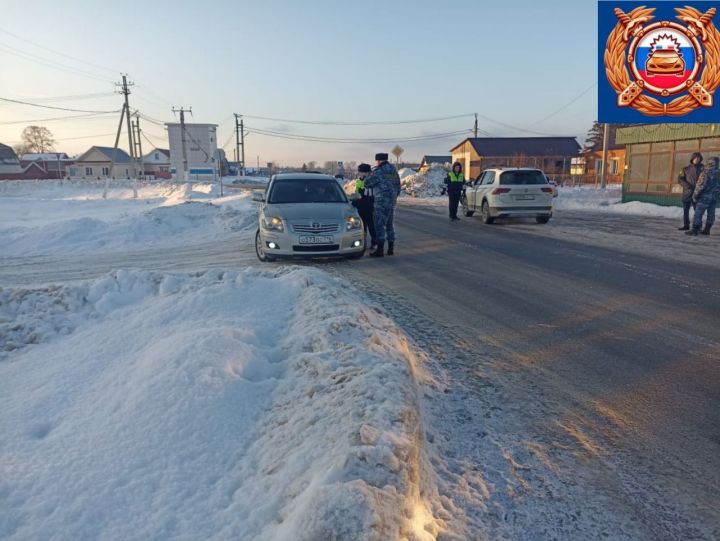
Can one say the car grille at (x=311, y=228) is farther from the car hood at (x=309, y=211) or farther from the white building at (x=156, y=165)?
the white building at (x=156, y=165)

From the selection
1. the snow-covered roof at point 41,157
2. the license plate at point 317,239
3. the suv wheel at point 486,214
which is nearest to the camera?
the license plate at point 317,239

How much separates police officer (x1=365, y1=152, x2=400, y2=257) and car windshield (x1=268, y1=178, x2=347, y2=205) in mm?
687

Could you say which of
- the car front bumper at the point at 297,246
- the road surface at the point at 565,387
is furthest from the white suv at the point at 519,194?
the car front bumper at the point at 297,246

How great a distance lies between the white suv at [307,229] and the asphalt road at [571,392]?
642 millimetres

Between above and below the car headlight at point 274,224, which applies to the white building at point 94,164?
above

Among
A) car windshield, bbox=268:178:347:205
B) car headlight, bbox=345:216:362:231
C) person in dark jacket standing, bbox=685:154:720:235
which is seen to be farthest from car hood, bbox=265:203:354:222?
person in dark jacket standing, bbox=685:154:720:235

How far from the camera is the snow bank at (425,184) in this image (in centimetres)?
4000

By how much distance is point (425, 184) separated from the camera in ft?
136

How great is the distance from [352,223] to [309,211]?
2.63 feet

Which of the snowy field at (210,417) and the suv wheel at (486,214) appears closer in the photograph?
the snowy field at (210,417)

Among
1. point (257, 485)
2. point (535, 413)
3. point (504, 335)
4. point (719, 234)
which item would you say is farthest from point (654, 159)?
point (257, 485)

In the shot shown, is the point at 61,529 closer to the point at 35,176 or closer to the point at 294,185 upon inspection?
the point at 294,185

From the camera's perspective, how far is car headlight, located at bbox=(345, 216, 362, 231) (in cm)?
863

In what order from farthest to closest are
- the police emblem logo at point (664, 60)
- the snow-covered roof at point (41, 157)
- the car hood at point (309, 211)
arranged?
the snow-covered roof at point (41, 157) < the police emblem logo at point (664, 60) < the car hood at point (309, 211)
